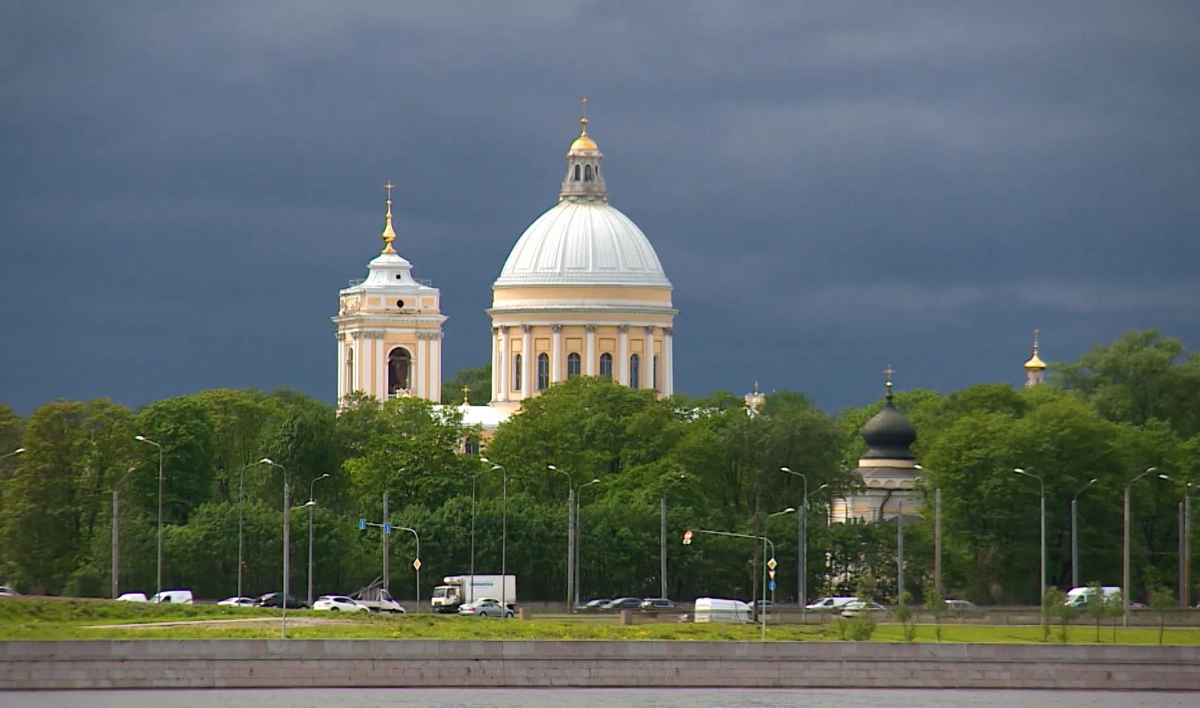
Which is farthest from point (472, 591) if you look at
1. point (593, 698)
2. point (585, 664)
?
point (593, 698)

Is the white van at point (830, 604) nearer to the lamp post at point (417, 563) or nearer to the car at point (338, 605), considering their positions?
the lamp post at point (417, 563)

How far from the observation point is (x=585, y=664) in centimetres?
8019

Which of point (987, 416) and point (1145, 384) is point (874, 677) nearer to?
point (987, 416)

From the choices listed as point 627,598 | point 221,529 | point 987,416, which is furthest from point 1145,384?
point 221,529

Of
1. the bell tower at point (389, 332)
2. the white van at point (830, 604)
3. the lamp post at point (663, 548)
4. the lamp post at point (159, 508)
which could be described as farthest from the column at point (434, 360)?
the white van at point (830, 604)

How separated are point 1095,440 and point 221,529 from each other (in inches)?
1177

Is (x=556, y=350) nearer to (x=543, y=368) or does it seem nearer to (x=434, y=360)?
(x=543, y=368)

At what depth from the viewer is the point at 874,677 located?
267 ft

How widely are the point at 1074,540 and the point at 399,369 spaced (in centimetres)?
5273

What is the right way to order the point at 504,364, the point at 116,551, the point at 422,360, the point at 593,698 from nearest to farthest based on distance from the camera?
1. the point at 593,698
2. the point at 116,551
3. the point at 422,360
4. the point at 504,364

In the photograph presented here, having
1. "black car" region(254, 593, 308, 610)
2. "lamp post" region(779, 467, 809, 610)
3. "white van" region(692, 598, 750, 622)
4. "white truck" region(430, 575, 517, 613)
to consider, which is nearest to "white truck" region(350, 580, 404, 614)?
"white truck" region(430, 575, 517, 613)

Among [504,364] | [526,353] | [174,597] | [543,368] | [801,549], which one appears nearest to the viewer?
[174,597]

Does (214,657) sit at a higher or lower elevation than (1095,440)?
lower

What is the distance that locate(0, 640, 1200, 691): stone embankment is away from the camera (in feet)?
255
